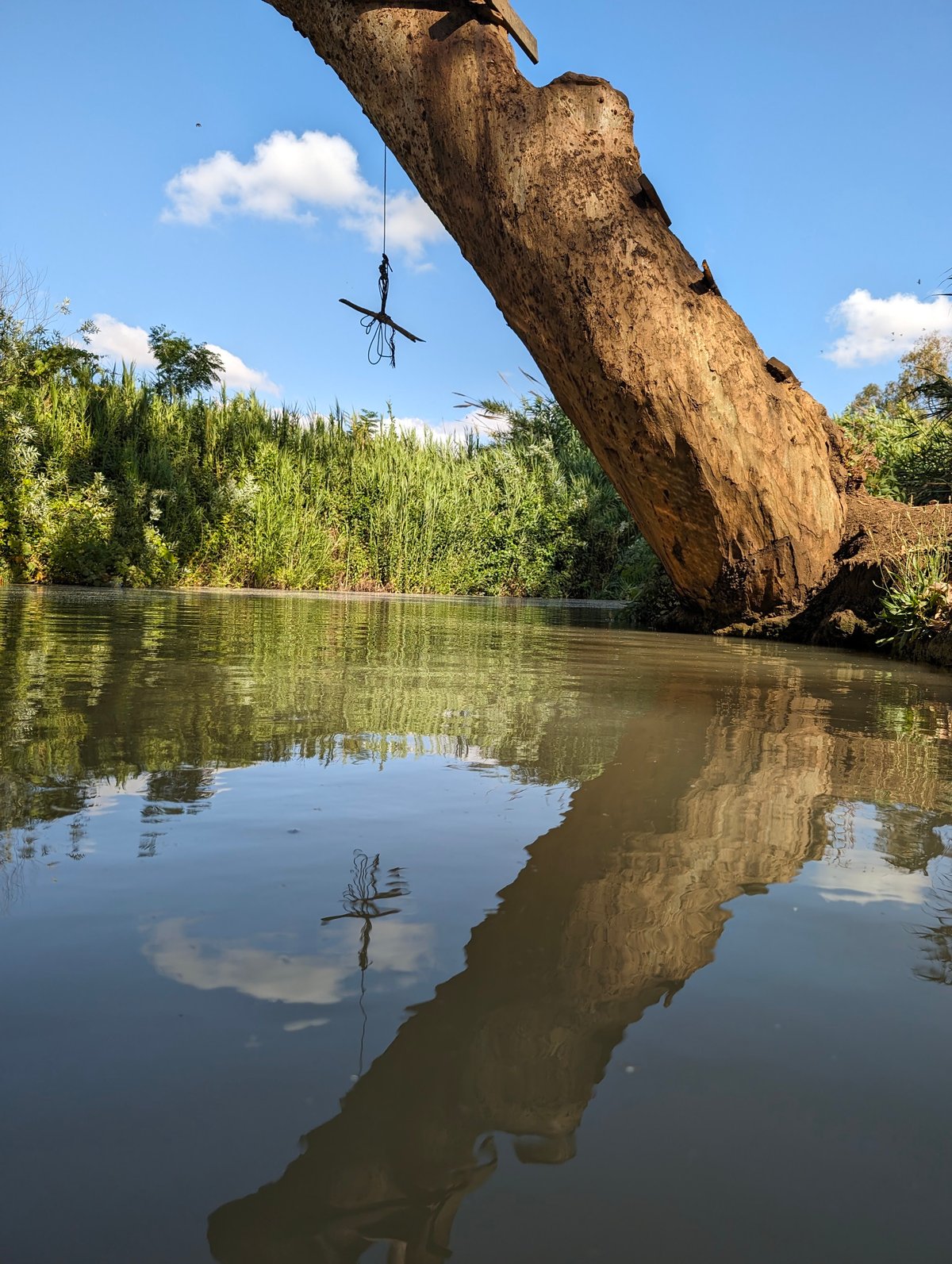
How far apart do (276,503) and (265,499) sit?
0.21 metres

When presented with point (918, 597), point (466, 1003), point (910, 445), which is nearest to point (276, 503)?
point (910, 445)

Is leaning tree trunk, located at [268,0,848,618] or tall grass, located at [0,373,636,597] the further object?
tall grass, located at [0,373,636,597]

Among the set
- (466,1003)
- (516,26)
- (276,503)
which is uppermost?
(516,26)

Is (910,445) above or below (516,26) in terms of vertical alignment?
below

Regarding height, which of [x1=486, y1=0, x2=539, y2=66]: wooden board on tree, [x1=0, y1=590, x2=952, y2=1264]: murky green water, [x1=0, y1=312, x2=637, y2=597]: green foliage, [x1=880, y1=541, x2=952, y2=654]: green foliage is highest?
[x1=486, y1=0, x2=539, y2=66]: wooden board on tree

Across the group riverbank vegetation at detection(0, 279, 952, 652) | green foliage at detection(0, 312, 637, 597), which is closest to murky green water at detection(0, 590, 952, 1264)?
riverbank vegetation at detection(0, 279, 952, 652)

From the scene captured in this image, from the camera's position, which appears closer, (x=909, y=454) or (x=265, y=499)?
(x=909, y=454)

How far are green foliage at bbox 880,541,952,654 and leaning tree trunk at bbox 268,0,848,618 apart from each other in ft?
3.81

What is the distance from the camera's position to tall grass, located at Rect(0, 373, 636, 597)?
46.2 ft

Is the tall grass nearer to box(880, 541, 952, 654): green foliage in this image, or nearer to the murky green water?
box(880, 541, 952, 654): green foliage

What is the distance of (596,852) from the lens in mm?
1485

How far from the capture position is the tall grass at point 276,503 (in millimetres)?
14094

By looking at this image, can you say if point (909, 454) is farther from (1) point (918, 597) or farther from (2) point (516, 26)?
(2) point (516, 26)

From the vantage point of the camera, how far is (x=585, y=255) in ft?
20.6
